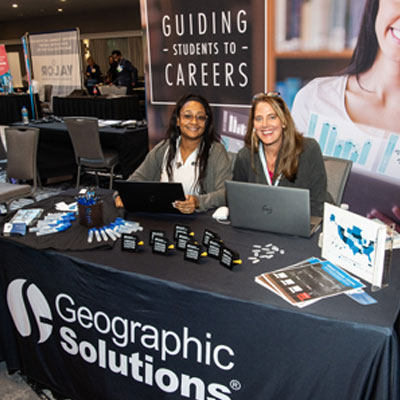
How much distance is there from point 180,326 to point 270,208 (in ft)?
1.86

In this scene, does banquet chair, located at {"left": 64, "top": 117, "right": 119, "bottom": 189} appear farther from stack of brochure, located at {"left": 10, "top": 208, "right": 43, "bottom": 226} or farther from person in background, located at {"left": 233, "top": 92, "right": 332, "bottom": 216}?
person in background, located at {"left": 233, "top": 92, "right": 332, "bottom": 216}

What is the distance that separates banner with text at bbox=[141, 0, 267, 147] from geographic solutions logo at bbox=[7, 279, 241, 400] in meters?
2.43

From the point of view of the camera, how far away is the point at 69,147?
5047 mm

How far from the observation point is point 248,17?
3.31 m

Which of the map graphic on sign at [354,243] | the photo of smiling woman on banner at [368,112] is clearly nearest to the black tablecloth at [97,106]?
the photo of smiling woman on banner at [368,112]

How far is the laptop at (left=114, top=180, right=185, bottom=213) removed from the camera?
5.83ft

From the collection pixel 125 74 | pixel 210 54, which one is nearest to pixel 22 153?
pixel 210 54

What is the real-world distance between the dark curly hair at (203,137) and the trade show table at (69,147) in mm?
2173

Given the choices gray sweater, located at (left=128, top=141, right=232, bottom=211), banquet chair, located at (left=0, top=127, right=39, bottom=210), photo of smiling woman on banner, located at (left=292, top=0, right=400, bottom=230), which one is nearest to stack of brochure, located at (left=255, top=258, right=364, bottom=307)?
gray sweater, located at (left=128, top=141, right=232, bottom=211)

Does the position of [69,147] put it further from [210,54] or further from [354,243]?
[354,243]

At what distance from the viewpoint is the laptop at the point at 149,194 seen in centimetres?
178

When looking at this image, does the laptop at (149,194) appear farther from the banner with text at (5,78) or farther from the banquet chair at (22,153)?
the banner with text at (5,78)

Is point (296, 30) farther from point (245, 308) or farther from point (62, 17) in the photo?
point (62, 17)

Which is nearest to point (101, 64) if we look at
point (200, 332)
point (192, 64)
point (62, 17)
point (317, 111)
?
point (62, 17)
